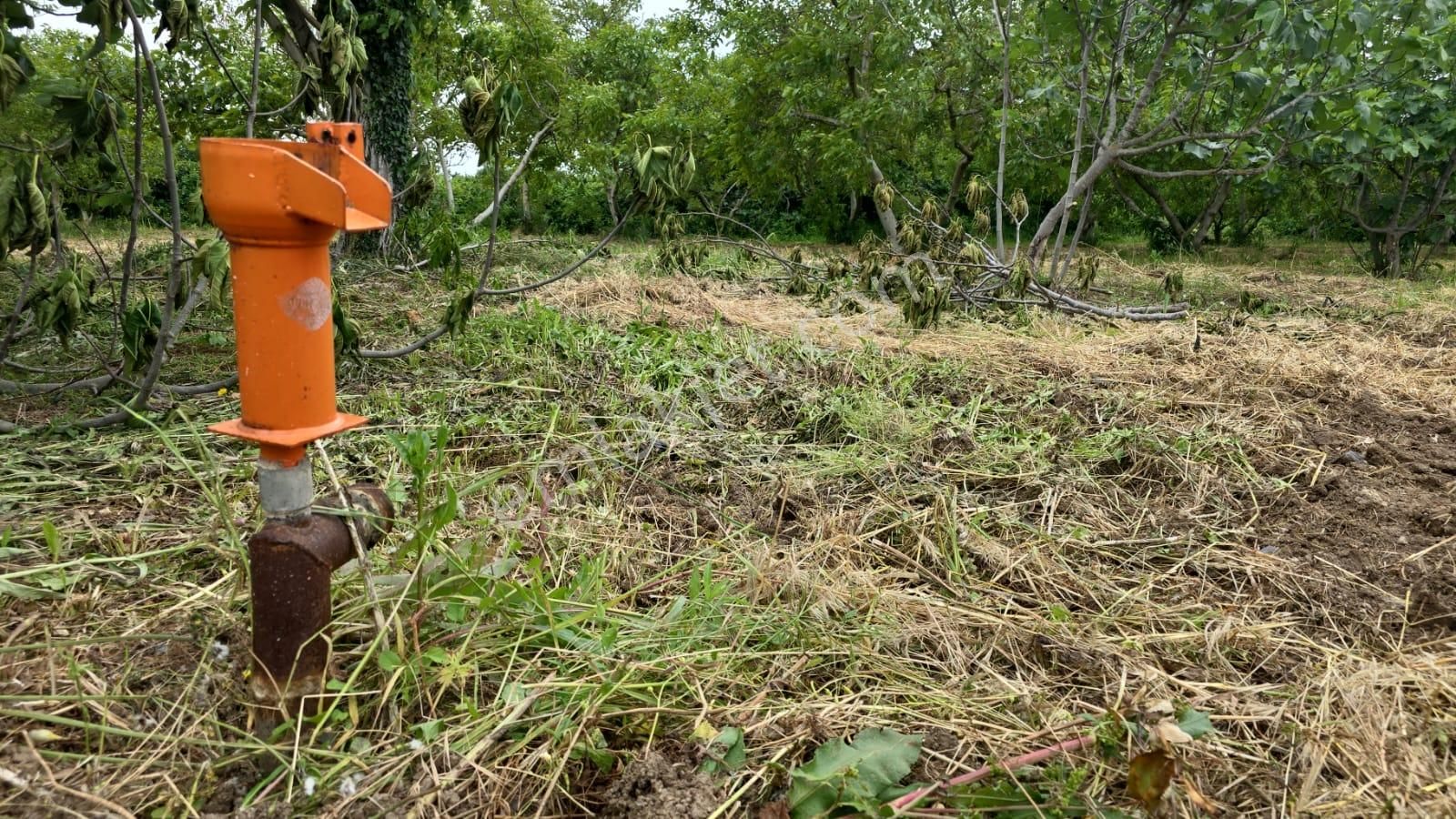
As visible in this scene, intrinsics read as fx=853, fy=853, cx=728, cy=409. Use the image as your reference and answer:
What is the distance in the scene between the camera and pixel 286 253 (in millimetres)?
1096

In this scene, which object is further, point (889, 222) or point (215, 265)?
point (889, 222)

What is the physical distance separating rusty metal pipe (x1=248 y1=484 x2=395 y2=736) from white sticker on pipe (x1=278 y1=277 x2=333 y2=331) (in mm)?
283

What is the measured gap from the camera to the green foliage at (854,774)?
1.16m

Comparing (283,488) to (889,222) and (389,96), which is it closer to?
(389,96)

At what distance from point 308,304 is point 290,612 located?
1.39 ft

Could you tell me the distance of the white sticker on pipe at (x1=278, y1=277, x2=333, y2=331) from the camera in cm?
110

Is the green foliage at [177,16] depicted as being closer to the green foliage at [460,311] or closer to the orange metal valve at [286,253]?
the green foliage at [460,311]

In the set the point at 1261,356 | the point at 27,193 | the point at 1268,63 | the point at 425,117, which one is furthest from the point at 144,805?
the point at 425,117

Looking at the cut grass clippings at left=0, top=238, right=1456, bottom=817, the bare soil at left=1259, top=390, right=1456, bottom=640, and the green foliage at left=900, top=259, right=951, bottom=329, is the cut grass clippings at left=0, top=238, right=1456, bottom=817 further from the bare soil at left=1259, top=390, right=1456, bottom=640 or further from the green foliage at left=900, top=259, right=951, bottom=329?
the green foliage at left=900, top=259, right=951, bottom=329

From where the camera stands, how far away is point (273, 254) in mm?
1090

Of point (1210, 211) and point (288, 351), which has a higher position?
point (1210, 211)

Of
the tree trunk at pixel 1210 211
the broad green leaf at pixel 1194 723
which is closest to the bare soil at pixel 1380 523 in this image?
the broad green leaf at pixel 1194 723

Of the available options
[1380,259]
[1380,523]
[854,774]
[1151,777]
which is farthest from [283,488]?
[1380,259]

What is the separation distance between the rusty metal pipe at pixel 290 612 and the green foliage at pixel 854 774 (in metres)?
0.70
